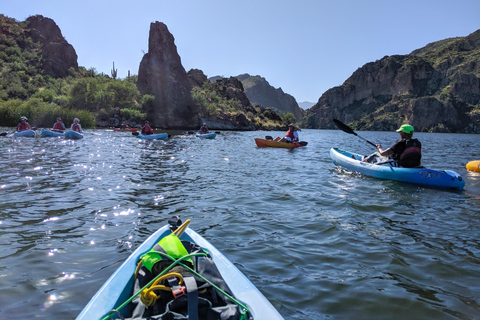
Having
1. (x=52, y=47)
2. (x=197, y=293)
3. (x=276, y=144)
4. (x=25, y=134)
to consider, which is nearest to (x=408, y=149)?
(x=197, y=293)

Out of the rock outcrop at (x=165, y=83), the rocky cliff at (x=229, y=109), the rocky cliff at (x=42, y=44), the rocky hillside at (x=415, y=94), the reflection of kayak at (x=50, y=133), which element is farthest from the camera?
the rocky hillside at (x=415, y=94)

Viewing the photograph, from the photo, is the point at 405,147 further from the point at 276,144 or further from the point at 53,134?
the point at 53,134

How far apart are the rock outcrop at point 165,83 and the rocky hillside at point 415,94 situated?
8938cm

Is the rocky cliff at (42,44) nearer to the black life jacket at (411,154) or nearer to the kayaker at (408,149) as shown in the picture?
the kayaker at (408,149)

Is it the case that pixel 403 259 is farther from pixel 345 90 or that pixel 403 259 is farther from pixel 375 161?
pixel 345 90

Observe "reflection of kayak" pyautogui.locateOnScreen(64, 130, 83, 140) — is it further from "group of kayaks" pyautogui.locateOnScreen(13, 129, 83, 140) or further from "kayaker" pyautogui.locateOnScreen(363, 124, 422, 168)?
"kayaker" pyautogui.locateOnScreen(363, 124, 422, 168)

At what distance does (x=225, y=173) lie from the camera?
→ 31.4 ft

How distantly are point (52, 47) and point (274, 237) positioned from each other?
8363cm

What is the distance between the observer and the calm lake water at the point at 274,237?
2.88 metres

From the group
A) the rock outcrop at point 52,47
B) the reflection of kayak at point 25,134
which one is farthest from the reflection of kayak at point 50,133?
the rock outcrop at point 52,47

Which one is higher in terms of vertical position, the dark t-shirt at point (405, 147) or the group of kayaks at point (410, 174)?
the dark t-shirt at point (405, 147)

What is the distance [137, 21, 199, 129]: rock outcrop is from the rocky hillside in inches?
3519

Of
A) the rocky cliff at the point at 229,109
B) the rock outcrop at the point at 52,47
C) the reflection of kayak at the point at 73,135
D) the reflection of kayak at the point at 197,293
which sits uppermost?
the rock outcrop at the point at 52,47

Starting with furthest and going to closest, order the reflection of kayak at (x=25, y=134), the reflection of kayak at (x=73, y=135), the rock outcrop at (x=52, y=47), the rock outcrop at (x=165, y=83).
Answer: the rock outcrop at (x=52, y=47), the rock outcrop at (x=165, y=83), the reflection of kayak at (x=73, y=135), the reflection of kayak at (x=25, y=134)
